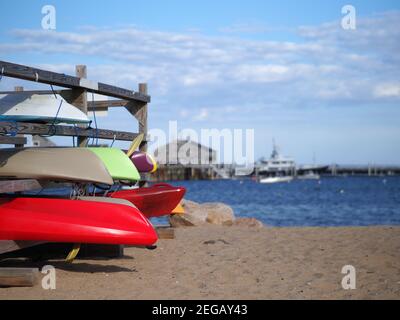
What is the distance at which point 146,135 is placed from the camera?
35.9 feet

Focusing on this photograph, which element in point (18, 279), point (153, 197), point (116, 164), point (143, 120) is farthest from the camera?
point (143, 120)

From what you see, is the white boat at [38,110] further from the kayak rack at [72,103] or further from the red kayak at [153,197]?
the red kayak at [153,197]

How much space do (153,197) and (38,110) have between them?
235 centimetres

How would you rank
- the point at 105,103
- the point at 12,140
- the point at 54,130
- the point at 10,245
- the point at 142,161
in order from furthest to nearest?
the point at 105,103
the point at 142,161
the point at 54,130
the point at 12,140
the point at 10,245

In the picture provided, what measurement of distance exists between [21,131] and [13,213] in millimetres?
973

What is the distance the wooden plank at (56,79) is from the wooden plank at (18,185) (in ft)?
3.87

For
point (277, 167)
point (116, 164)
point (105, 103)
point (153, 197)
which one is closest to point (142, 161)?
point (153, 197)

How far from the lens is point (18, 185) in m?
6.73

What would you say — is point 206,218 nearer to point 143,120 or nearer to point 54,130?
point 143,120

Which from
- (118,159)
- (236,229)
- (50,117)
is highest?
(50,117)

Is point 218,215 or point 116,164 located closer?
point 116,164

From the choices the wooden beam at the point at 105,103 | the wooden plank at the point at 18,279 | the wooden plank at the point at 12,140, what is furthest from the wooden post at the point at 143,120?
the wooden plank at the point at 18,279
